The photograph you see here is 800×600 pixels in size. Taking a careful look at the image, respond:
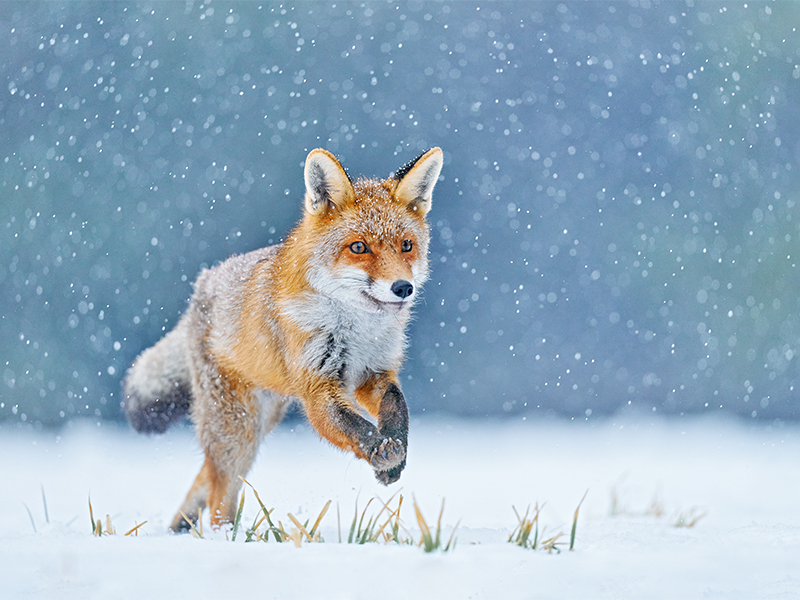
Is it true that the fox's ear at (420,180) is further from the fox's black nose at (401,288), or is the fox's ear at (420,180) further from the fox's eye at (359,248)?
the fox's black nose at (401,288)

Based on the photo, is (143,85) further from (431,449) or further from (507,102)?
(431,449)

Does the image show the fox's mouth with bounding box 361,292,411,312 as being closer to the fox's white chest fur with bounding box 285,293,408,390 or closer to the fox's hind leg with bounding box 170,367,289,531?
the fox's white chest fur with bounding box 285,293,408,390

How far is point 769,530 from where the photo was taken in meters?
3.15

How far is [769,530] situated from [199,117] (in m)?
5.95

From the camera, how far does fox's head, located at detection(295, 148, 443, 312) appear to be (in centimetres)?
285

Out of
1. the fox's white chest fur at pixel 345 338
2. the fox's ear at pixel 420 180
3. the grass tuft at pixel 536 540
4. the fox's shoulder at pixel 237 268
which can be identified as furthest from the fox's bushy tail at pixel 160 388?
the grass tuft at pixel 536 540

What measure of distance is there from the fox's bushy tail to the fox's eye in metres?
1.77

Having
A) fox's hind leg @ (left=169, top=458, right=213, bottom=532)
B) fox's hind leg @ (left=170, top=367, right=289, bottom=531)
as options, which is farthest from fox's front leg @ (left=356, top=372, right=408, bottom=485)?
fox's hind leg @ (left=169, top=458, right=213, bottom=532)

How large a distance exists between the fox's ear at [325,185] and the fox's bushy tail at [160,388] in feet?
5.21

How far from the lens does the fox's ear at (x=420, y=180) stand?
3199mm

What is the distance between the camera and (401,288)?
8.95 ft

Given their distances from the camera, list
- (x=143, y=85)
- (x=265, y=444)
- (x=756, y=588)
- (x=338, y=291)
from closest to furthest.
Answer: (x=756, y=588), (x=338, y=291), (x=265, y=444), (x=143, y=85)

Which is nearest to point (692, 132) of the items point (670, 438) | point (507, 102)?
point (507, 102)

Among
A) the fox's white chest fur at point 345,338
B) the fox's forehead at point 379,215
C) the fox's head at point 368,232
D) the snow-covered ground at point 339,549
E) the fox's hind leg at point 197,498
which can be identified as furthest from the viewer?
the fox's hind leg at point 197,498
